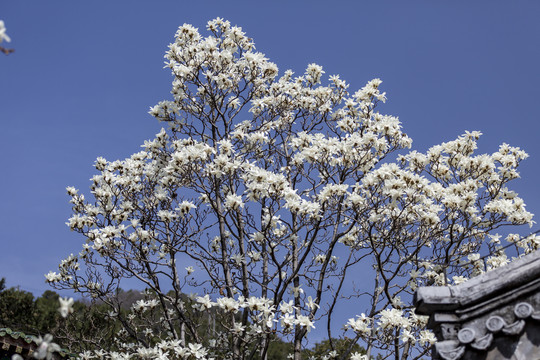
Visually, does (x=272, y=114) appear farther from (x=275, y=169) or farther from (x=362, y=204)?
(x=362, y=204)

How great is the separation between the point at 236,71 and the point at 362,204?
14.0 feet

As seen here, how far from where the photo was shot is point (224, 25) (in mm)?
12703

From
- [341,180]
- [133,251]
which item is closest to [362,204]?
[341,180]

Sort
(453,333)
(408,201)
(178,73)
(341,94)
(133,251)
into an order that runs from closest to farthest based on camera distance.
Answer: (453,333)
(408,201)
(133,251)
(178,73)
(341,94)

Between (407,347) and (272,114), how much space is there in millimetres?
5808

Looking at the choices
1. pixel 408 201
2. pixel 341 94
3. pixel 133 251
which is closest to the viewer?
pixel 408 201

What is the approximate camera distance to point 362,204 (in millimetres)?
10750

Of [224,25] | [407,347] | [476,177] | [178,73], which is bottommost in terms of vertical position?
[407,347]

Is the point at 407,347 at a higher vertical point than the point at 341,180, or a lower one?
lower

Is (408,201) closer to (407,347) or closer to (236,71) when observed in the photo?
(407,347)

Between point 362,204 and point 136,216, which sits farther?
point 136,216

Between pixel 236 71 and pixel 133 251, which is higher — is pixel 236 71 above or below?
above

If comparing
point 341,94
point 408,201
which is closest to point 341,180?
point 408,201

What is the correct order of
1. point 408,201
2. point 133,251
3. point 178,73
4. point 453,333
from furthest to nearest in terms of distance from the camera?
1. point 178,73
2. point 133,251
3. point 408,201
4. point 453,333
